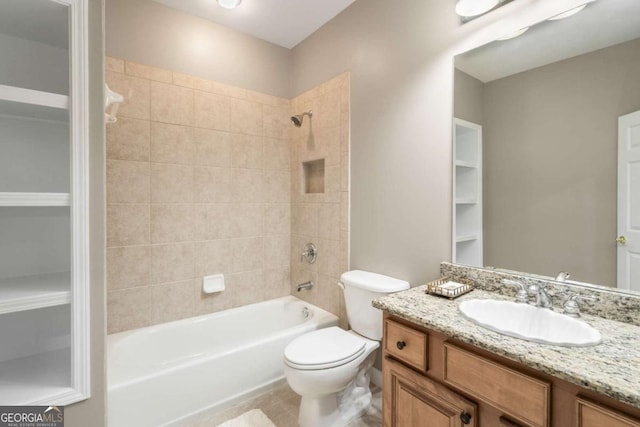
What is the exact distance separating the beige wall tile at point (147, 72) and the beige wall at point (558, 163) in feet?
6.99

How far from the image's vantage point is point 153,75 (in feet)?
6.70

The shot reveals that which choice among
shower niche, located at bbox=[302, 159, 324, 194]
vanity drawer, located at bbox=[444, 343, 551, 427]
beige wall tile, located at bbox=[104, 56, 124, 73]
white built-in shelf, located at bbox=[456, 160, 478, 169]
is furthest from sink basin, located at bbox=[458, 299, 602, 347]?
beige wall tile, located at bbox=[104, 56, 124, 73]

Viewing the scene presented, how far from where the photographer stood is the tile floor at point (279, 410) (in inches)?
65.1

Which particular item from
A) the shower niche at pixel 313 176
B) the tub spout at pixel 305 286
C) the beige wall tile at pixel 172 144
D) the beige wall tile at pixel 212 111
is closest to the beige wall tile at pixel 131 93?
the beige wall tile at pixel 172 144

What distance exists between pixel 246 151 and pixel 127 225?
1.07 m

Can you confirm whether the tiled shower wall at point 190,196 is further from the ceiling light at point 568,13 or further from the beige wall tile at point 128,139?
the ceiling light at point 568,13

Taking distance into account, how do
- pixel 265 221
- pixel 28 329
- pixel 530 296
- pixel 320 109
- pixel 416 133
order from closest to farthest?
pixel 530 296 → pixel 28 329 → pixel 416 133 → pixel 320 109 → pixel 265 221

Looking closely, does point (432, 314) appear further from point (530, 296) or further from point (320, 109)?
point (320, 109)

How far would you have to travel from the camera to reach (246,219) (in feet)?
8.14

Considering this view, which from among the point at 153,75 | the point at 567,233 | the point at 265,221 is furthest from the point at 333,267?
the point at 153,75

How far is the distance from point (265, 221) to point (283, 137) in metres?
0.82

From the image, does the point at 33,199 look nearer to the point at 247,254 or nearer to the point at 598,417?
the point at 247,254

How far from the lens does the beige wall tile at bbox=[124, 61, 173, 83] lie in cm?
196

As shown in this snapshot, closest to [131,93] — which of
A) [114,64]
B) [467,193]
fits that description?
[114,64]
